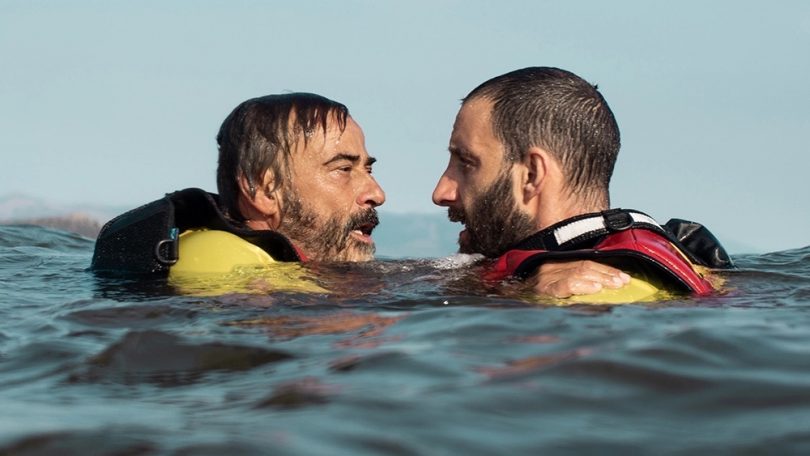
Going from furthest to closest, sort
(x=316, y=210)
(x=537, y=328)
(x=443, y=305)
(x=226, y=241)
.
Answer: (x=316, y=210) → (x=226, y=241) → (x=443, y=305) → (x=537, y=328)

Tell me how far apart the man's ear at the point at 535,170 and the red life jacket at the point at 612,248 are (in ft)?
1.53

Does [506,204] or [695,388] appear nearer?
[695,388]

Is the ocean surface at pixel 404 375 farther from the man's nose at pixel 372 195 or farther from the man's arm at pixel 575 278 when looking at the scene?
the man's nose at pixel 372 195

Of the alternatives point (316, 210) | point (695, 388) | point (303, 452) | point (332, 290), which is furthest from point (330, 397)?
point (316, 210)

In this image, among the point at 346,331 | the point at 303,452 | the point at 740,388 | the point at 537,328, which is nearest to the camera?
the point at 303,452

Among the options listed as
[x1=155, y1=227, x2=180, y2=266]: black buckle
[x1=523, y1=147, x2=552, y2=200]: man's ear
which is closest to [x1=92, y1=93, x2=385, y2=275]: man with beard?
[x1=155, y1=227, x2=180, y2=266]: black buckle

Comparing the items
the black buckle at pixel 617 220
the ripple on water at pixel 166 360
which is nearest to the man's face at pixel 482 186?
the black buckle at pixel 617 220

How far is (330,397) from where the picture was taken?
14.5ft

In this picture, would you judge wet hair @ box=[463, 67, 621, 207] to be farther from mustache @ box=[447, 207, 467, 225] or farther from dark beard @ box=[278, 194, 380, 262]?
dark beard @ box=[278, 194, 380, 262]

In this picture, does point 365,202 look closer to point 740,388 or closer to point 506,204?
point 506,204

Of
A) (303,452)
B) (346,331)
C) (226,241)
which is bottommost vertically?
(303,452)

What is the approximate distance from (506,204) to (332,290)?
1306mm

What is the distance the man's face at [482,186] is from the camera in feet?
26.1

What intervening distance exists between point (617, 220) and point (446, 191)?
160cm
